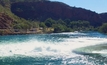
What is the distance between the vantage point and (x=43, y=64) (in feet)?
90.0

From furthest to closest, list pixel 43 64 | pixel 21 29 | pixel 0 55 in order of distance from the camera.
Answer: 1. pixel 21 29
2. pixel 0 55
3. pixel 43 64

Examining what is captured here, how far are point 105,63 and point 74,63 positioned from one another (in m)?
3.71

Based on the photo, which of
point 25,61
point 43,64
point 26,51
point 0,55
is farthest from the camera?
point 26,51

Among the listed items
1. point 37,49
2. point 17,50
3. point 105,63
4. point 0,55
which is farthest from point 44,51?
point 105,63

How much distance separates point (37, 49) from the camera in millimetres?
38656

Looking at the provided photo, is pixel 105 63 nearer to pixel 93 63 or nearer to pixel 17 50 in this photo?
pixel 93 63

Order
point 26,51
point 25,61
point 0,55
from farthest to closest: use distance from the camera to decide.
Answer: point 26,51 → point 0,55 → point 25,61

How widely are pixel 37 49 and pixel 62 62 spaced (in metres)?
10.8

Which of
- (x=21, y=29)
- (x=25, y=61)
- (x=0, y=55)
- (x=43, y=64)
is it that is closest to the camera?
(x=43, y=64)

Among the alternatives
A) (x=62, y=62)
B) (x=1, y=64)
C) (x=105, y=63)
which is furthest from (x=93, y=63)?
(x=1, y=64)

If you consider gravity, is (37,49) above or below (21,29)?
above

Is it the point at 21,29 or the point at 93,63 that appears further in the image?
the point at 21,29

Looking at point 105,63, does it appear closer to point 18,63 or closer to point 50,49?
point 18,63

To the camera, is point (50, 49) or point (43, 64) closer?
point (43, 64)
